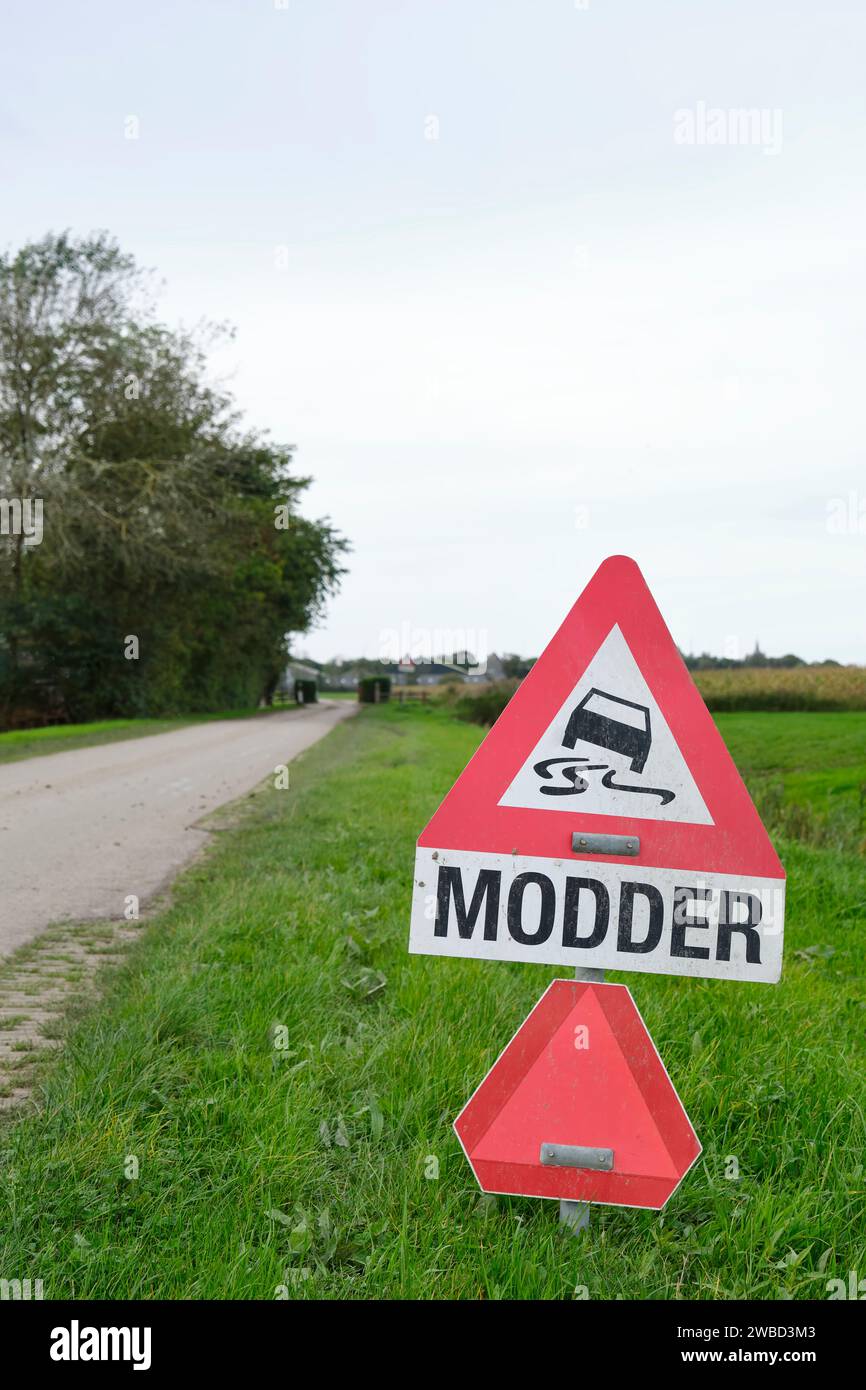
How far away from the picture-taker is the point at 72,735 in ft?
91.7

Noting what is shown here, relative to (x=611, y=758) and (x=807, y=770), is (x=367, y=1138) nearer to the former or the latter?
Answer: (x=611, y=758)

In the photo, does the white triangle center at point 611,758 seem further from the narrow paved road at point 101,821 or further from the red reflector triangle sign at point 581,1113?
the narrow paved road at point 101,821

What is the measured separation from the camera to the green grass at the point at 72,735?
2283cm

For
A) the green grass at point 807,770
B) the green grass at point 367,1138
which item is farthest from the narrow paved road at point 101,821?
the green grass at point 807,770

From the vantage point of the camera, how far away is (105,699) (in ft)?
123

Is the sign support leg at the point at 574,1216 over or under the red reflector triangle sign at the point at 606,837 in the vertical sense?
under

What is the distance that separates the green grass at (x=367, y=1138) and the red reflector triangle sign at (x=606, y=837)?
0.71 metres

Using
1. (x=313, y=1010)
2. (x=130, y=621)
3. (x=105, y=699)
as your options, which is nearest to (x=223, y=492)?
(x=130, y=621)

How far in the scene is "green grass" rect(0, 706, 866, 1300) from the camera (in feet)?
9.06

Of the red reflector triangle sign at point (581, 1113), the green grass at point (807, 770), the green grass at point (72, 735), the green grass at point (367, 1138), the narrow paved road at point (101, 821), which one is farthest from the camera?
→ the green grass at point (72, 735)

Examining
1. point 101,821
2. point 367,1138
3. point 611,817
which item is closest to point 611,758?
point 611,817
